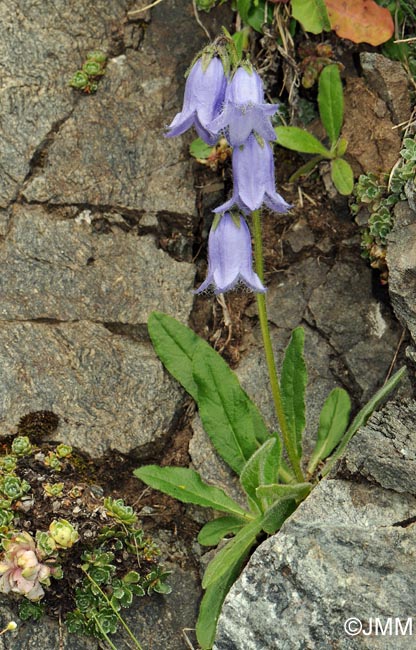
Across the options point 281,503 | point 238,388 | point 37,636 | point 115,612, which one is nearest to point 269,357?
point 238,388

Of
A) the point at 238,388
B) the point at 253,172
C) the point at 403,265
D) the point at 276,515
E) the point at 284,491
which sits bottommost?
the point at 276,515

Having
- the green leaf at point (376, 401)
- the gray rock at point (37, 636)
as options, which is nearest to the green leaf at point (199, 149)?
the green leaf at point (376, 401)

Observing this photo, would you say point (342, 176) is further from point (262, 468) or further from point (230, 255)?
point (262, 468)

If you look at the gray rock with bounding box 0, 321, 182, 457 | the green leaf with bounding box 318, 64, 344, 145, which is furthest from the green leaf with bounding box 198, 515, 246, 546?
the green leaf with bounding box 318, 64, 344, 145

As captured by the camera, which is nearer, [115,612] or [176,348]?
[115,612]

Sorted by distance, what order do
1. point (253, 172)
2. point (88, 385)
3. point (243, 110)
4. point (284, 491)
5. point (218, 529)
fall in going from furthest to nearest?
point (88, 385) < point (218, 529) < point (284, 491) < point (253, 172) < point (243, 110)

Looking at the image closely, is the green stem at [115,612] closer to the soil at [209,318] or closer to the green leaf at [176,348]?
the soil at [209,318]
